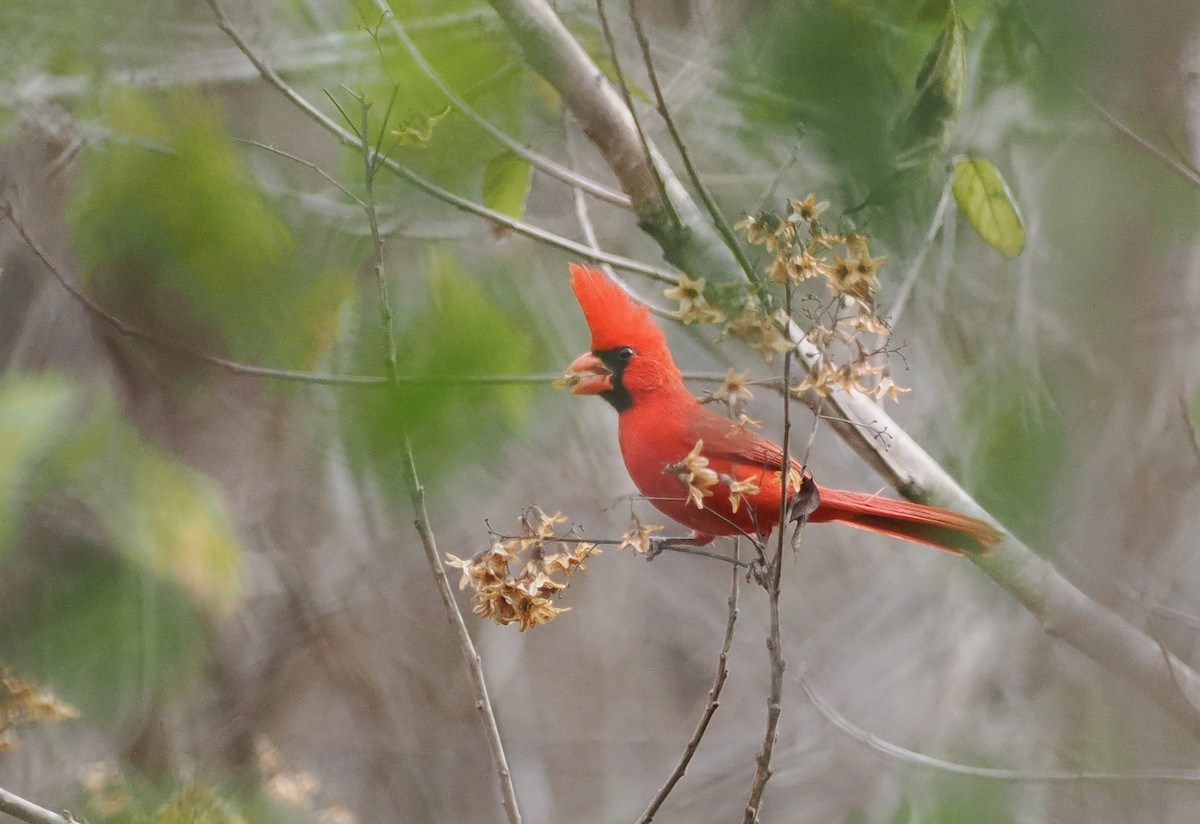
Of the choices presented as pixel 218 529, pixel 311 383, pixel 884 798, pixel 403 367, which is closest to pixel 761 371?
pixel 403 367

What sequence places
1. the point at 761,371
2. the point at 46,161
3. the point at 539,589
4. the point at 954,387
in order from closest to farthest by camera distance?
1. the point at 539,589
2. the point at 761,371
3. the point at 954,387
4. the point at 46,161

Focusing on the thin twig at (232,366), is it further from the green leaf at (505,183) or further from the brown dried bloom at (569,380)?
the green leaf at (505,183)

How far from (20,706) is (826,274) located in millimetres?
1000

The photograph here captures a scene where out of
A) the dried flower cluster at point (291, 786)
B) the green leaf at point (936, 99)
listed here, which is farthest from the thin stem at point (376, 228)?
the dried flower cluster at point (291, 786)

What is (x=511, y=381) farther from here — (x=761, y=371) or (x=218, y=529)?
(x=218, y=529)

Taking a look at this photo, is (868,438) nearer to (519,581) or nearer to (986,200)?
(986,200)

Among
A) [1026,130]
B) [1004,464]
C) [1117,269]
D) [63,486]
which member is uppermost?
[1026,130]

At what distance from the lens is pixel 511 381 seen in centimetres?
102

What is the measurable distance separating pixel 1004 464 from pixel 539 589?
→ 519 mm

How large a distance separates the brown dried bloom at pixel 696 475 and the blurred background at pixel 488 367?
21cm

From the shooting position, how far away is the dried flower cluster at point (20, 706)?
3.82 feet

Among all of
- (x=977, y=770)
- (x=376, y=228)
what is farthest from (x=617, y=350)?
(x=977, y=770)

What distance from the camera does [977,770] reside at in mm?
1165

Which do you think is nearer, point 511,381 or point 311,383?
point 511,381
